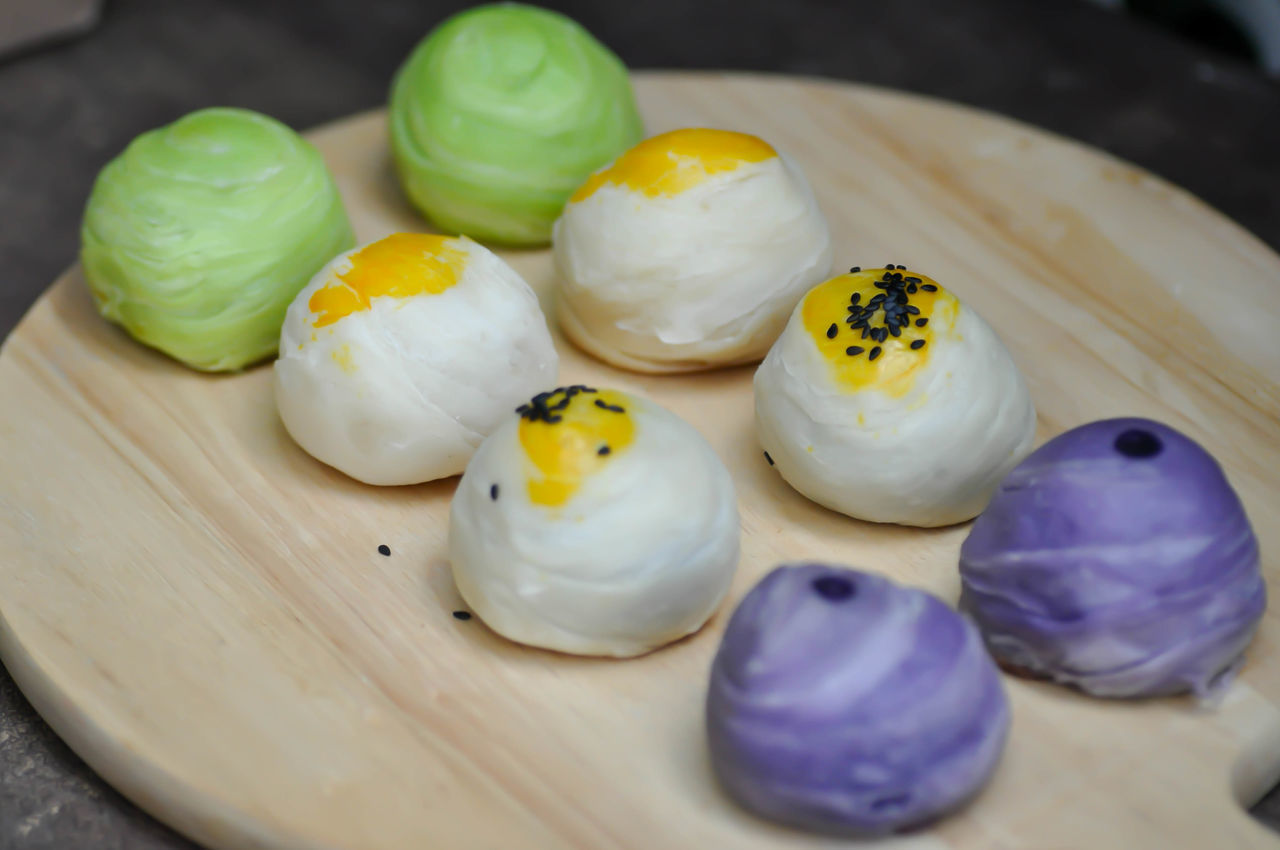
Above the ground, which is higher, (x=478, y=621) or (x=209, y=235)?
(x=209, y=235)

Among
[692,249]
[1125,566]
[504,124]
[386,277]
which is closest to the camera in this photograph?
[1125,566]

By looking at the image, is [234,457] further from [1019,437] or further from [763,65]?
[763,65]

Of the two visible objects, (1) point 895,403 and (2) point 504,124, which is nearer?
(1) point 895,403

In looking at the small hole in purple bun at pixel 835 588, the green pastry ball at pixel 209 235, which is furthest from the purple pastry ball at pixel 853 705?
the green pastry ball at pixel 209 235

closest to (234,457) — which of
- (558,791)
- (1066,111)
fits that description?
(558,791)

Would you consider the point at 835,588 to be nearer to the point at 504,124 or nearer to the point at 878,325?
the point at 878,325

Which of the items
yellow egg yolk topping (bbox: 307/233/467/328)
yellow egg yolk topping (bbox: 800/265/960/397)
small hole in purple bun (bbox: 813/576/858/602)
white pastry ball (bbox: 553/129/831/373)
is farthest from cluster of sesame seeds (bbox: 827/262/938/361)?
yellow egg yolk topping (bbox: 307/233/467/328)

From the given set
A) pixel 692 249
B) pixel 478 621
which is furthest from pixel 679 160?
pixel 478 621
